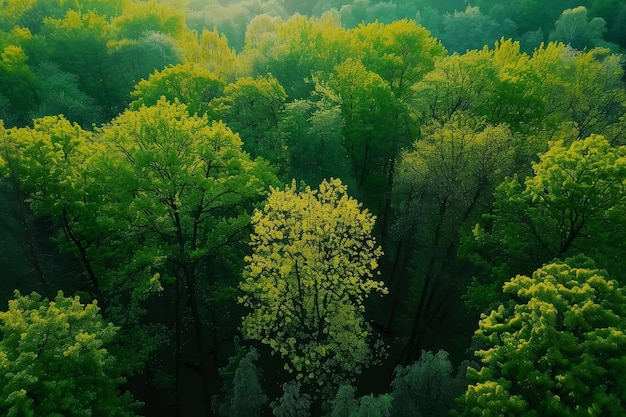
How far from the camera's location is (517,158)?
23.3 metres

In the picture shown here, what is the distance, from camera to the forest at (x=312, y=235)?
14.2 meters

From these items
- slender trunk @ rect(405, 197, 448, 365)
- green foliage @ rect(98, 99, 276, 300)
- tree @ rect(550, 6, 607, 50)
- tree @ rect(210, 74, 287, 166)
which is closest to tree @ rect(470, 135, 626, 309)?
slender trunk @ rect(405, 197, 448, 365)

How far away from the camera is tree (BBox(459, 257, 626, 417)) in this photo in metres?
12.4

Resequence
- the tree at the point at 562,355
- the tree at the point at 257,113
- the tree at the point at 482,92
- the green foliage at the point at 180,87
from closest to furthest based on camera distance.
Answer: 1. the tree at the point at 562,355
2. the tree at the point at 257,113
3. the tree at the point at 482,92
4. the green foliage at the point at 180,87

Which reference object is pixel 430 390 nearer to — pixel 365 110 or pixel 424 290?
pixel 424 290

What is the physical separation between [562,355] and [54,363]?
635 inches

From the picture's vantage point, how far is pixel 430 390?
1694 centimetres

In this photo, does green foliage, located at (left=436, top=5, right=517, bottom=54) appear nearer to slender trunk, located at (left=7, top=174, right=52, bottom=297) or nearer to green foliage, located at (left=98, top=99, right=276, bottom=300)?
green foliage, located at (left=98, top=99, right=276, bottom=300)

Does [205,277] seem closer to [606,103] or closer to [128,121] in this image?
[128,121]

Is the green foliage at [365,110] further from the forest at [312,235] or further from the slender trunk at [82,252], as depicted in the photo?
the slender trunk at [82,252]

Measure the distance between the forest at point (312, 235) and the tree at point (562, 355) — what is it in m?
0.08

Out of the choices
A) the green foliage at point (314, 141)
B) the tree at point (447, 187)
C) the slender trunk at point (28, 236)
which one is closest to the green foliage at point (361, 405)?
the tree at point (447, 187)

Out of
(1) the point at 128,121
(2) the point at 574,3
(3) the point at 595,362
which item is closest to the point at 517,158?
(3) the point at 595,362

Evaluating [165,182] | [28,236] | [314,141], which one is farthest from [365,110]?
[28,236]
